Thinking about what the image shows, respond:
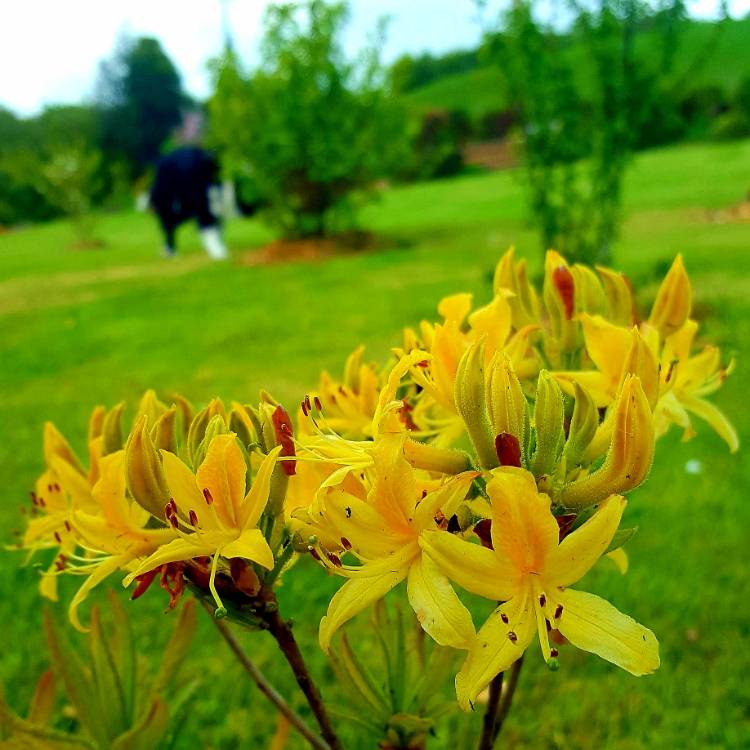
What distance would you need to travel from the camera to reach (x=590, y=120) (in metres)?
4.96

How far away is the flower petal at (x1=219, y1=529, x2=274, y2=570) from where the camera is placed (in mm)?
632

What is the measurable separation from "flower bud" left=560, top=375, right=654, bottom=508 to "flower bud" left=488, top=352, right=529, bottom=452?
70 mm

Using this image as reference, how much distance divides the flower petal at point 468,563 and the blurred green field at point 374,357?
0.68 metres

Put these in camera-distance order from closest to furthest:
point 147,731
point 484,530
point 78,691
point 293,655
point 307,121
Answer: point 484,530 → point 293,655 → point 147,731 → point 78,691 → point 307,121

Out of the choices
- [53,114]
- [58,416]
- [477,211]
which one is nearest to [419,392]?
[58,416]

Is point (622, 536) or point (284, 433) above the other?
point (284, 433)

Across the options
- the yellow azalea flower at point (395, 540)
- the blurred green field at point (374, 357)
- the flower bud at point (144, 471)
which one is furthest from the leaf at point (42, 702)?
the yellow azalea flower at point (395, 540)

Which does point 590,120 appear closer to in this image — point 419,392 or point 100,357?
point 100,357

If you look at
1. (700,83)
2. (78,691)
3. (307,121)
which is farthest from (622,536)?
(700,83)

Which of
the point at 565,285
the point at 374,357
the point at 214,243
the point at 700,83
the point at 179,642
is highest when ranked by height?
the point at 700,83

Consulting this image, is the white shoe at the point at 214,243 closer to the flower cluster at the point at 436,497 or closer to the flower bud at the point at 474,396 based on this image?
the flower cluster at the point at 436,497

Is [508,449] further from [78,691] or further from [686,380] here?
[78,691]

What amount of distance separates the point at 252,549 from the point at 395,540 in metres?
0.12

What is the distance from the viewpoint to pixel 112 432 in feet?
2.85
